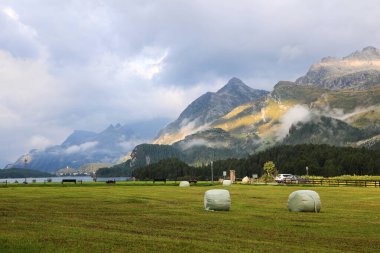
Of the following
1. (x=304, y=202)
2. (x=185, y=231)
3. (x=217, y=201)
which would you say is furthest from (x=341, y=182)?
(x=185, y=231)

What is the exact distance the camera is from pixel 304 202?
39844 millimetres

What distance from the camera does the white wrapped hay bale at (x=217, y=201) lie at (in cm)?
3950

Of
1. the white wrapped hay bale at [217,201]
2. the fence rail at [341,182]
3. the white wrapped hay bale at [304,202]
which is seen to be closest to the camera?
the white wrapped hay bale at [217,201]

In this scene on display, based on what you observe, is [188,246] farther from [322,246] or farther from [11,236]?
[11,236]

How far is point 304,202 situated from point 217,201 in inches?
283

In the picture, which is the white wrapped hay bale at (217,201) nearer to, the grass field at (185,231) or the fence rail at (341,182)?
the grass field at (185,231)

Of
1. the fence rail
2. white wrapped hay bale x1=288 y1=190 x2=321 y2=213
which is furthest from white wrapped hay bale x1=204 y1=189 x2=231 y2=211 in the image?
the fence rail

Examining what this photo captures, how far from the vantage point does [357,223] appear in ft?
105

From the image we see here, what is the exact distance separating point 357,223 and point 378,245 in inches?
359

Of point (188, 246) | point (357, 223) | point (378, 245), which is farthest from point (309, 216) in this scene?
point (188, 246)

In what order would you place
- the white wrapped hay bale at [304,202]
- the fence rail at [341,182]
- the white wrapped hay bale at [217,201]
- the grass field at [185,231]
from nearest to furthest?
the grass field at [185,231]
the white wrapped hay bale at [217,201]
the white wrapped hay bale at [304,202]
the fence rail at [341,182]

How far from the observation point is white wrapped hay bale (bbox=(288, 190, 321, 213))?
39781mm

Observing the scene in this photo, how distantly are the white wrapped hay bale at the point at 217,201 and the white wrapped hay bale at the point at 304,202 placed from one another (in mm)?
5417

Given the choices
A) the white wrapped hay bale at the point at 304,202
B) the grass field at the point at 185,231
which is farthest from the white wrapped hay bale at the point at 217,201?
the white wrapped hay bale at the point at 304,202
